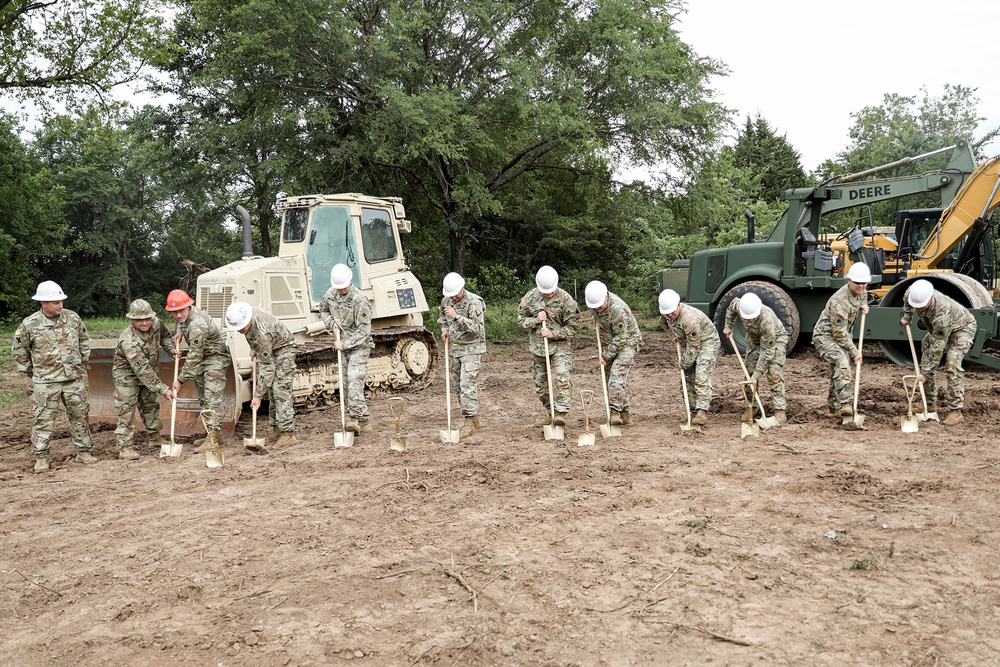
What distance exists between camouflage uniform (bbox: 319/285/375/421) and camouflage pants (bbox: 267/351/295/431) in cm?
63

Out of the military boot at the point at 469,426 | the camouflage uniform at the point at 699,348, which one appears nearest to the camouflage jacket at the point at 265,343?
the military boot at the point at 469,426

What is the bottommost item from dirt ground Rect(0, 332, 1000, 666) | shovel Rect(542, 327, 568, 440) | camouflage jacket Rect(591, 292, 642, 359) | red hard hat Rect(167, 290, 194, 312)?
dirt ground Rect(0, 332, 1000, 666)

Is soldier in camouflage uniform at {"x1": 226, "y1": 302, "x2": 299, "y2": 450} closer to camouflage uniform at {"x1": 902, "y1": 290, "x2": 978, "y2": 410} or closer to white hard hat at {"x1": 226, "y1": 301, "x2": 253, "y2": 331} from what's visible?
white hard hat at {"x1": 226, "y1": 301, "x2": 253, "y2": 331}

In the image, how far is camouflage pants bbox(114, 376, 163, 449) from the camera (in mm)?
8383

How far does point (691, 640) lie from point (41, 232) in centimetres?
3226

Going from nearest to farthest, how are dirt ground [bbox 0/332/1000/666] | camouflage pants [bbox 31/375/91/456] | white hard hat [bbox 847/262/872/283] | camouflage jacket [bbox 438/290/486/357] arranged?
dirt ground [bbox 0/332/1000/666] < camouflage pants [bbox 31/375/91/456] < camouflage jacket [bbox 438/290/486/357] < white hard hat [bbox 847/262/872/283]

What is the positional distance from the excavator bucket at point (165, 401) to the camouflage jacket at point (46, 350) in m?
1.12

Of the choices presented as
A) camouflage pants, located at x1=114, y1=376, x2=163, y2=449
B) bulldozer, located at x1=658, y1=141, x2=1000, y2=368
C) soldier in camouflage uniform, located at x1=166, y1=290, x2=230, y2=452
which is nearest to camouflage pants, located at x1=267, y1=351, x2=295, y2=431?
soldier in camouflage uniform, located at x1=166, y1=290, x2=230, y2=452

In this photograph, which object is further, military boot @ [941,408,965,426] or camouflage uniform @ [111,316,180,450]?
military boot @ [941,408,965,426]

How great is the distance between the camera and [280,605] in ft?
15.1

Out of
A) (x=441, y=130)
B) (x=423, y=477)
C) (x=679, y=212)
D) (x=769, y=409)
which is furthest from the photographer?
(x=679, y=212)

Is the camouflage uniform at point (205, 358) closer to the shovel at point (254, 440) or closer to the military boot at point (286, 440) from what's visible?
the shovel at point (254, 440)

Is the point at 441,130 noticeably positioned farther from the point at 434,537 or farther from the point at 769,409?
the point at 434,537

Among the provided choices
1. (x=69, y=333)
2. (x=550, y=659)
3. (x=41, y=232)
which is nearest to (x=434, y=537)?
(x=550, y=659)
